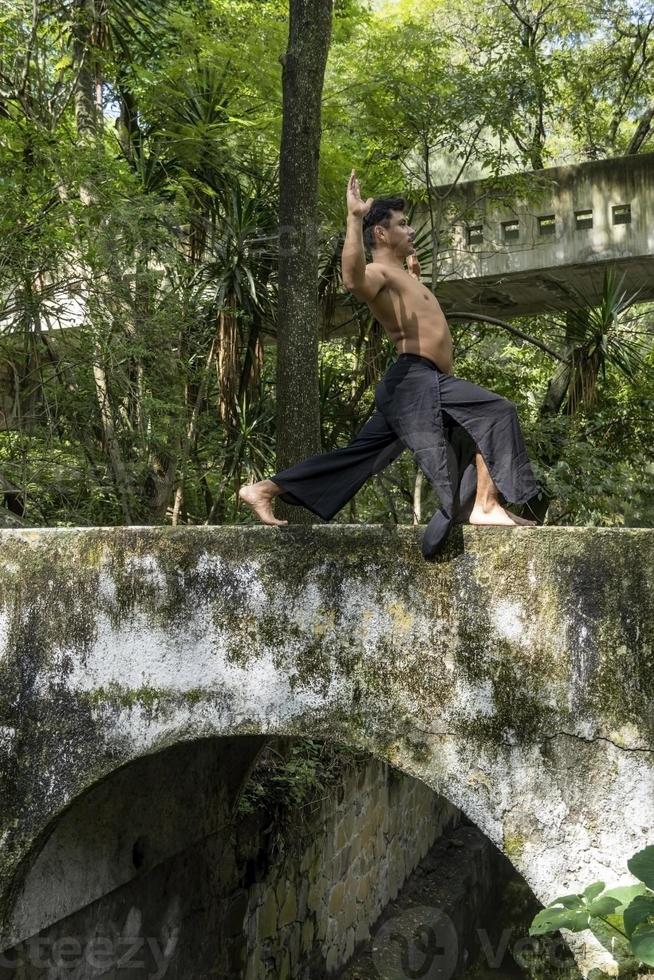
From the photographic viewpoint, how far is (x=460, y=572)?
3.34 meters

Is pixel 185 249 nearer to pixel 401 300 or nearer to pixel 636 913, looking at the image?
pixel 401 300

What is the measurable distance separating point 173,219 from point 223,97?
3.30ft

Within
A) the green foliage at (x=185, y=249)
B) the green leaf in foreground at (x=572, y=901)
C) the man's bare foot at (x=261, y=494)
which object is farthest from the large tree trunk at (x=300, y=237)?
the green leaf in foreground at (x=572, y=901)

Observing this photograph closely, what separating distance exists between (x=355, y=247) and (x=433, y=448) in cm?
72

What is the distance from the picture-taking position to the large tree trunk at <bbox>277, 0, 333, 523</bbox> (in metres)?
5.29

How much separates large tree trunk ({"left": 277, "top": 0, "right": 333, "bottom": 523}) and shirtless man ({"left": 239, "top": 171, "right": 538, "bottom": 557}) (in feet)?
5.37

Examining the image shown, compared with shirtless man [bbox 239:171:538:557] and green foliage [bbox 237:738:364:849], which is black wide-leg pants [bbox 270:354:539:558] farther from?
green foliage [bbox 237:738:364:849]

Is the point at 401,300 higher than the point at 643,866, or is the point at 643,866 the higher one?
the point at 401,300

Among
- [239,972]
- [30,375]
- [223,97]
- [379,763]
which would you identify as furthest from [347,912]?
[223,97]

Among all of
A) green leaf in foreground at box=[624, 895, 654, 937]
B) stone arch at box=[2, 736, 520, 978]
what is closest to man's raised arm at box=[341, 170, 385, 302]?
stone arch at box=[2, 736, 520, 978]

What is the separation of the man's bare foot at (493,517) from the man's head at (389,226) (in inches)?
38.0

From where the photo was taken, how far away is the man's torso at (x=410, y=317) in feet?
11.7

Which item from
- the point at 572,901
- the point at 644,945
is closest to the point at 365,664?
the point at 572,901

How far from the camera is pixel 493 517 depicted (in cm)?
345
